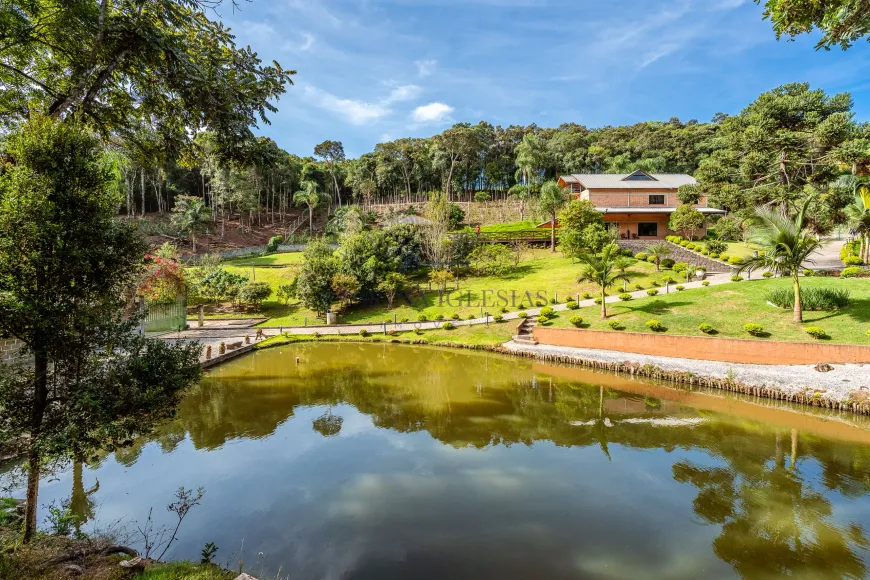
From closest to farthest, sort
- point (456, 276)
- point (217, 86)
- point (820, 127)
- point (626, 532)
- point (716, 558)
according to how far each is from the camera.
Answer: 1. point (217, 86)
2. point (716, 558)
3. point (626, 532)
4. point (820, 127)
5. point (456, 276)

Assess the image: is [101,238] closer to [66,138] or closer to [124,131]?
[66,138]

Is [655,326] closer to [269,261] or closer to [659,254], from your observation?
[659,254]

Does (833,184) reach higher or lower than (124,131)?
higher

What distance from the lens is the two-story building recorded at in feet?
150

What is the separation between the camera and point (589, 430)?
1316 centimetres

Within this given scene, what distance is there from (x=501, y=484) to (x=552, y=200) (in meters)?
36.0

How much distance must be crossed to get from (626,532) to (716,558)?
145cm

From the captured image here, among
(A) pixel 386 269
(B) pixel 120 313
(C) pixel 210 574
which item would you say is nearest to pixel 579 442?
(C) pixel 210 574

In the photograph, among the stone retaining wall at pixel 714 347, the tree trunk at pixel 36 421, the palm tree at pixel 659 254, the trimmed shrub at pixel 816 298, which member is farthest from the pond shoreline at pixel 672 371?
the tree trunk at pixel 36 421

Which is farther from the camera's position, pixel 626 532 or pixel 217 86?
pixel 626 532

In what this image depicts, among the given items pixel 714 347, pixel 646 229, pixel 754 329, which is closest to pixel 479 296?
pixel 714 347

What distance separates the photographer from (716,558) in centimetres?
726

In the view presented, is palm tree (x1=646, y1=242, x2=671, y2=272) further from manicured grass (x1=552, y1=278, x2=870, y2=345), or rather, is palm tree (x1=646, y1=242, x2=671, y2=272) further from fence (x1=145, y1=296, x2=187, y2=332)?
fence (x1=145, y1=296, x2=187, y2=332)

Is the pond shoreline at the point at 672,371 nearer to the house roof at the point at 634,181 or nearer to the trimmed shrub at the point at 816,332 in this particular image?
the trimmed shrub at the point at 816,332
